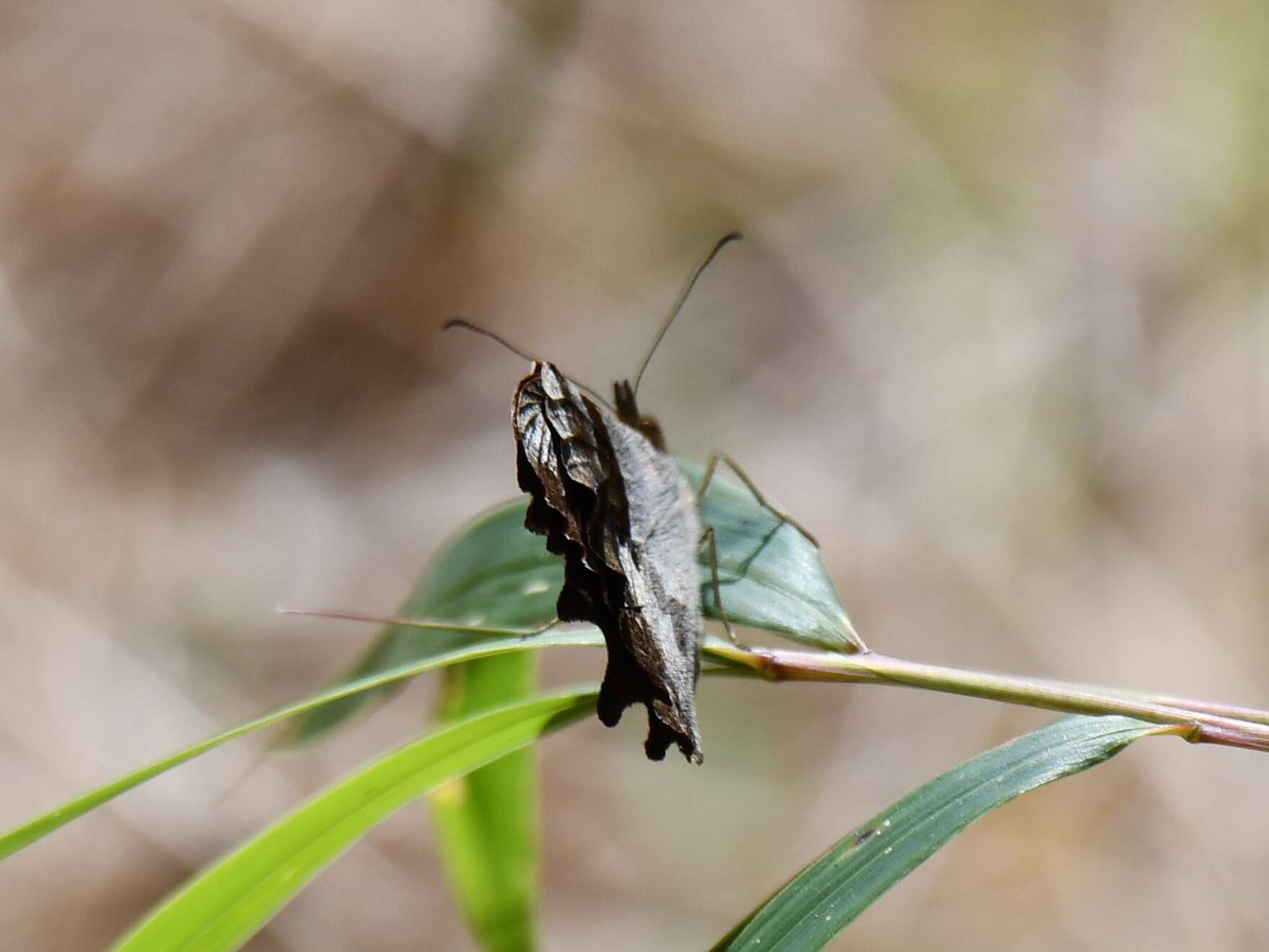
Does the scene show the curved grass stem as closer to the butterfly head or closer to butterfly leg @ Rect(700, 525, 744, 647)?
butterfly leg @ Rect(700, 525, 744, 647)

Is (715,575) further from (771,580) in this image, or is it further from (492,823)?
(492,823)

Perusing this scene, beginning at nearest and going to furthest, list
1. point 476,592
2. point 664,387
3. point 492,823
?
point 476,592 < point 492,823 < point 664,387

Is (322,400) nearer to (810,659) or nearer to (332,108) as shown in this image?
(332,108)

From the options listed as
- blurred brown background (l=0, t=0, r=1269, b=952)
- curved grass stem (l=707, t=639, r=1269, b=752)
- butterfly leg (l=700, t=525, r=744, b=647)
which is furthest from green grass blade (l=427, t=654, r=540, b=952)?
blurred brown background (l=0, t=0, r=1269, b=952)

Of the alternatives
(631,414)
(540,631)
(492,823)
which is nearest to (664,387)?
(631,414)

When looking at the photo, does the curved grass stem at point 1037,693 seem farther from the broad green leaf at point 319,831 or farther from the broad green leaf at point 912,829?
the broad green leaf at point 319,831

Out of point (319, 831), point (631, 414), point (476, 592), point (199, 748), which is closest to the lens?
point (199, 748)

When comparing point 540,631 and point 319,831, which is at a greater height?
point 540,631
